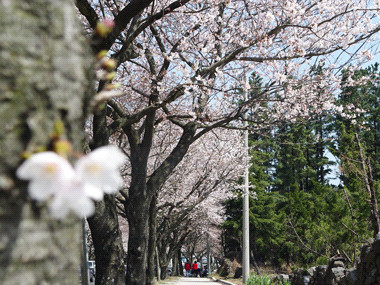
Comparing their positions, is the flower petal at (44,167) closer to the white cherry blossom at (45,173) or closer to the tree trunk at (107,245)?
the white cherry blossom at (45,173)

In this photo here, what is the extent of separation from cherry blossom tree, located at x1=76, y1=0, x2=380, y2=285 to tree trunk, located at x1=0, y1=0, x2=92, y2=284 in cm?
572

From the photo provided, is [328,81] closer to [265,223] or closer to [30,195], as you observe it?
[30,195]

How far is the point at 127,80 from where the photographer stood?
11281 mm

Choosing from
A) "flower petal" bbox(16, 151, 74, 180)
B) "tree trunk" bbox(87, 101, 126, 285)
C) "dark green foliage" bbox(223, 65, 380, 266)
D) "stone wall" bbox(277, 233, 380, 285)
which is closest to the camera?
"flower petal" bbox(16, 151, 74, 180)

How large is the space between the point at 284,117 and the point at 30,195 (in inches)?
401

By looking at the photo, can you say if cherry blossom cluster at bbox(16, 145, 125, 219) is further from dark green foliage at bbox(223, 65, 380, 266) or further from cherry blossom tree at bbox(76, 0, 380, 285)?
dark green foliage at bbox(223, 65, 380, 266)

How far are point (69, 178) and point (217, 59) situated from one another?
8546mm

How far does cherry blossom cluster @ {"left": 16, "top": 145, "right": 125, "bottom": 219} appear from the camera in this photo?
77 cm

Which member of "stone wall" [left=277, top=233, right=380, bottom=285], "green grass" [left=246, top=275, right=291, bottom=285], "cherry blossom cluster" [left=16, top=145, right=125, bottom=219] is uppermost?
"cherry blossom cluster" [left=16, top=145, right=125, bottom=219]

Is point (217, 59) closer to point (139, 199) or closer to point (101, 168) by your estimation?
point (139, 199)

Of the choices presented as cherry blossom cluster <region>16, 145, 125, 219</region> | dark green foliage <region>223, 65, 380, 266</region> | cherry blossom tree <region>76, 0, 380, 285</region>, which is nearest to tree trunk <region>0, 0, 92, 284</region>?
cherry blossom cluster <region>16, 145, 125, 219</region>

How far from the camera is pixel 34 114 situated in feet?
2.85

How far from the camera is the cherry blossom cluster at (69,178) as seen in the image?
0.77 m

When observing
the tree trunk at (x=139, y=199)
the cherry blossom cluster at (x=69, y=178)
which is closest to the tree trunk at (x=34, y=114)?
the cherry blossom cluster at (x=69, y=178)
